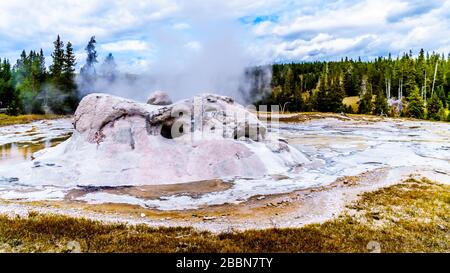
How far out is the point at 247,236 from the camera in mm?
8586

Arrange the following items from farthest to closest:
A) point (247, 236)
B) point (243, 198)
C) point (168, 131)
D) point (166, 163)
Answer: point (168, 131) → point (166, 163) → point (243, 198) → point (247, 236)

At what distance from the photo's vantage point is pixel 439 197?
12.2m

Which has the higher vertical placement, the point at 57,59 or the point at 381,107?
the point at 57,59

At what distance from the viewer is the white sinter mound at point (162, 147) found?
15.2 m

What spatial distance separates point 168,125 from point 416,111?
5835 centimetres

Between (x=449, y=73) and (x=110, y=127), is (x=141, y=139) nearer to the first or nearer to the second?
(x=110, y=127)

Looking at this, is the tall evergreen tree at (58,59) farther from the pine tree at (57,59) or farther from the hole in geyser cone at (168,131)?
the hole in geyser cone at (168,131)

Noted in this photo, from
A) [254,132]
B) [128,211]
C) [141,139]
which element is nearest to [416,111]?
[254,132]

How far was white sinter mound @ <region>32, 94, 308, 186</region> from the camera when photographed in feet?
49.8

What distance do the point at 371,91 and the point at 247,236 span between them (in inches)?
3312

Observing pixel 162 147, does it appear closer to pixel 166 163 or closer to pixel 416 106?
pixel 166 163

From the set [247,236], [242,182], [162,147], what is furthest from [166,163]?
[247,236]

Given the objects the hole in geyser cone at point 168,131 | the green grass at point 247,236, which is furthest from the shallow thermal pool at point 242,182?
the hole in geyser cone at point 168,131

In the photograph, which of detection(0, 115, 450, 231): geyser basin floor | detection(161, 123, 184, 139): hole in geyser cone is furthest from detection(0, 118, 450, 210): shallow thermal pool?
detection(161, 123, 184, 139): hole in geyser cone
